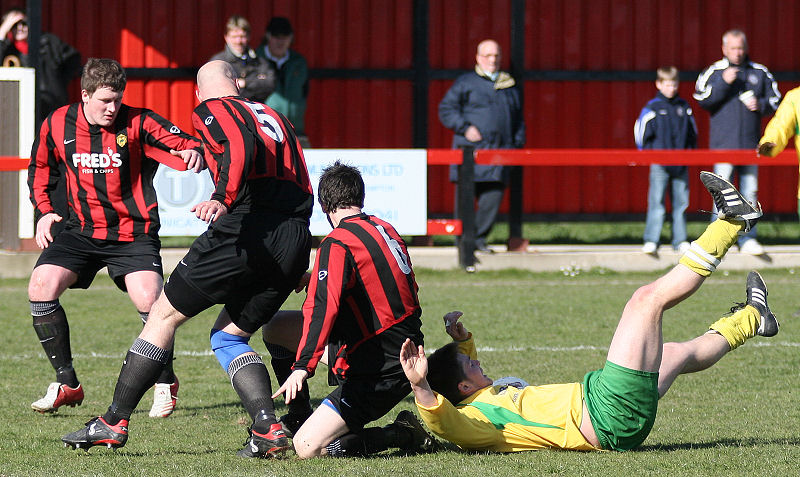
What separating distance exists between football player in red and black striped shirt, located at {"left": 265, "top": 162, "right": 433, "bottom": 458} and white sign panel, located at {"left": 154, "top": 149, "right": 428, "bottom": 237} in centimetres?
669

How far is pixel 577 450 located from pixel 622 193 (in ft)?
38.9

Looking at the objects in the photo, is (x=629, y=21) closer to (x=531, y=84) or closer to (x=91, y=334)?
(x=531, y=84)

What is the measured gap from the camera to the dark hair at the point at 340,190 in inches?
226

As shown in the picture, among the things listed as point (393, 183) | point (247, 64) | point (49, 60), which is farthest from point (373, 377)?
point (49, 60)

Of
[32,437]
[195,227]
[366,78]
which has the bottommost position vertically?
[32,437]

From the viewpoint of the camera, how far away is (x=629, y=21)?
17266 mm

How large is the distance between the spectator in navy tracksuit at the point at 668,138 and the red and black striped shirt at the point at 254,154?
8.17 meters

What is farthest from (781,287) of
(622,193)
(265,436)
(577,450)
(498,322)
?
(265,436)

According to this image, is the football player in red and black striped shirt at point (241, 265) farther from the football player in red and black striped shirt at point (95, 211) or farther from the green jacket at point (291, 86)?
the green jacket at point (291, 86)

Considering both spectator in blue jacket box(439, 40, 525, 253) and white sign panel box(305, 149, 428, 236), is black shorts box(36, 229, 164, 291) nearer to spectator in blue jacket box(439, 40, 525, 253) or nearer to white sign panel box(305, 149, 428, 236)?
white sign panel box(305, 149, 428, 236)

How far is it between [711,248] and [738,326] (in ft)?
2.06

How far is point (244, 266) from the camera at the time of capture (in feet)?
18.6

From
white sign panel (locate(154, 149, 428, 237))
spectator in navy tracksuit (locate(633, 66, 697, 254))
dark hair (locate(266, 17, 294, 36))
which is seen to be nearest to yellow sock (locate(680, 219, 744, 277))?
white sign panel (locate(154, 149, 428, 237))

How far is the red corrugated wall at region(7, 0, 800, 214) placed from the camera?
16859 millimetres
